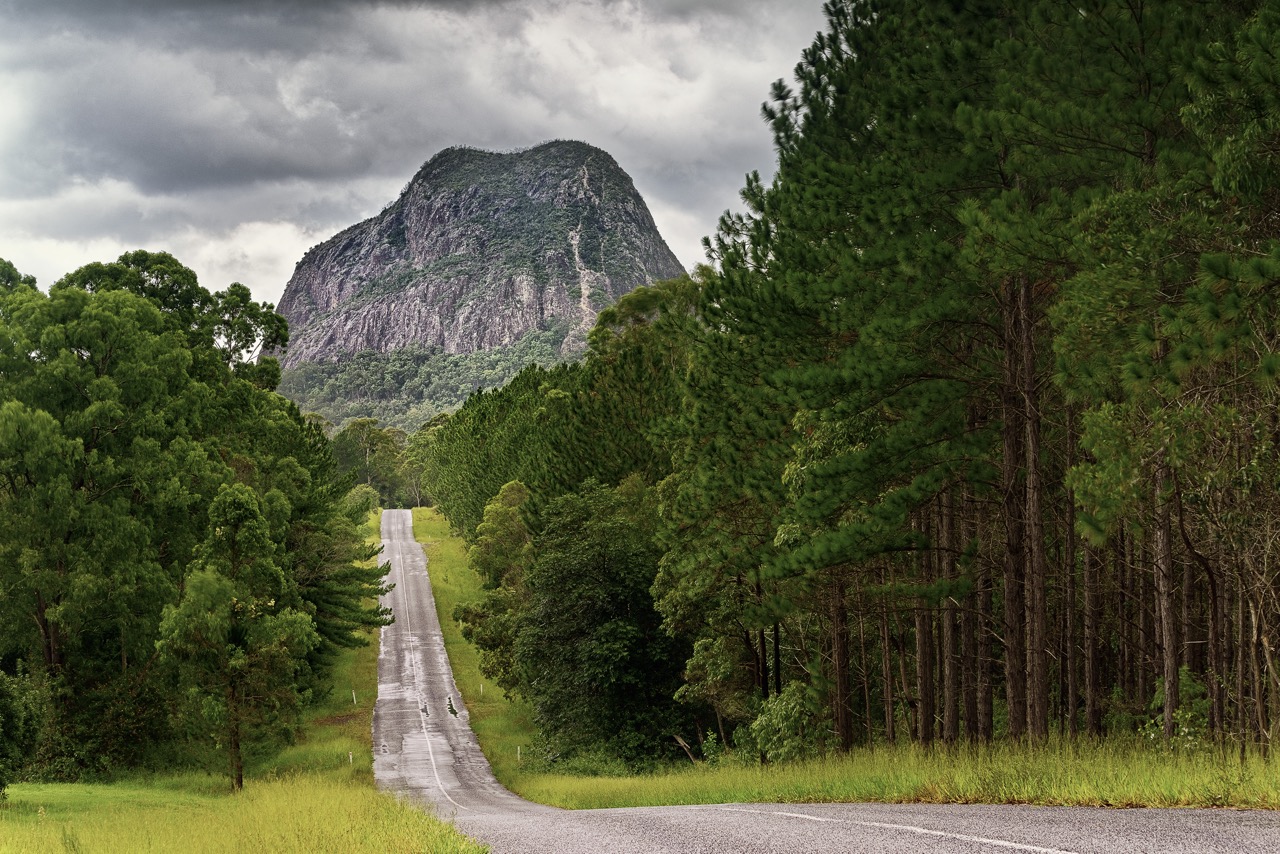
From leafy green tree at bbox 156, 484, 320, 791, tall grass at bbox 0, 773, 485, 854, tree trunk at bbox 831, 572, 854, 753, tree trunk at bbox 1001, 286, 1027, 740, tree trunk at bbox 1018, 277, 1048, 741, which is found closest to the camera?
tall grass at bbox 0, 773, 485, 854

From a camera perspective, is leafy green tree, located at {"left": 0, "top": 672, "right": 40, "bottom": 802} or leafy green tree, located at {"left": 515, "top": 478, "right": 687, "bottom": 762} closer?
leafy green tree, located at {"left": 0, "top": 672, "right": 40, "bottom": 802}

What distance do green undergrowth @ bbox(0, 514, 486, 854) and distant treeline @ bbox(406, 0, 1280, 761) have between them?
314 inches

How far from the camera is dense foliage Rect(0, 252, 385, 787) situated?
26.9m

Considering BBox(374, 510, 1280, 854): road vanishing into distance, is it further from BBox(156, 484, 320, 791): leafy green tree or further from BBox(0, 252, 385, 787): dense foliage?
BBox(0, 252, 385, 787): dense foliage

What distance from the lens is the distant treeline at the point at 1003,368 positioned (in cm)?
1158

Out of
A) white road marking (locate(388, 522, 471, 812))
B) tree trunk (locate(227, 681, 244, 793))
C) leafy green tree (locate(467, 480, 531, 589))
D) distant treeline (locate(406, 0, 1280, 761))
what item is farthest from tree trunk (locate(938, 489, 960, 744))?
leafy green tree (locate(467, 480, 531, 589))

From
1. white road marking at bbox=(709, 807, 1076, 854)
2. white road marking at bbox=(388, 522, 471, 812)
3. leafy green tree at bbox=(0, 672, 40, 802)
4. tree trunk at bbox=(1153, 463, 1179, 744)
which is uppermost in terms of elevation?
tree trunk at bbox=(1153, 463, 1179, 744)

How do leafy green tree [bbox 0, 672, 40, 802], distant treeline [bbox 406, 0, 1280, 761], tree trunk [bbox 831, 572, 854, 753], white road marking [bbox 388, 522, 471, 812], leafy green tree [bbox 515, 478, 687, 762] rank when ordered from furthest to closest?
1. leafy green tree [bbox 515, 478, 687, 762]
2. white road marking [bbox 388, 522, 471, 812]
3. tree trunk [bbox 831, 572, 854, 753]
4. leafy green tree [bbox 0, 672, 40, 802]
5. distant treeline [bbox 406, 0, 1280, 761]

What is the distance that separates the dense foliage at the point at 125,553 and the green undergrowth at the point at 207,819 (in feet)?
6.60

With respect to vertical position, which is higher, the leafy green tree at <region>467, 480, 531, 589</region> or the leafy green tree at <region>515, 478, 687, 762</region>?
the leafy green tree at <region>467, 480, 531, 589</region>

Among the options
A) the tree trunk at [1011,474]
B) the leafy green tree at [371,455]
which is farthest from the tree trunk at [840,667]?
the leafy green tree at [371,455]

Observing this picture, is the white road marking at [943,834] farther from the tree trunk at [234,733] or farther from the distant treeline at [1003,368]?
the tree trunk at [234,733]

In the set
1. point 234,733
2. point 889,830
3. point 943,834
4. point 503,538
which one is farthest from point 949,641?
point 503,538

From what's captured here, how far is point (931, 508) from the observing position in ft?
75.2
